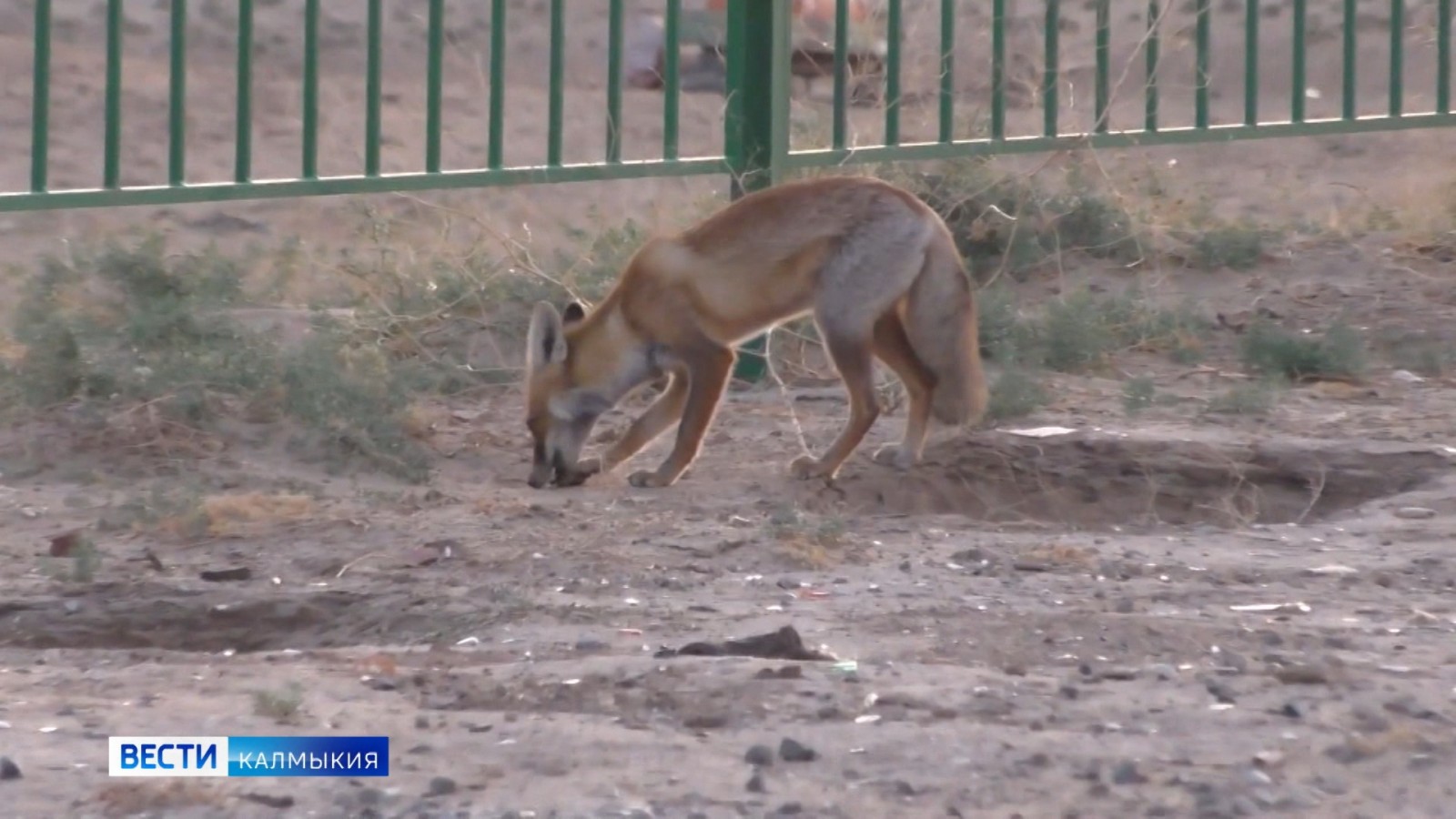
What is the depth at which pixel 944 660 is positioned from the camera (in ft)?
15.9

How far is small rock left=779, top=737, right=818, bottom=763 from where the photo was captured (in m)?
4.01

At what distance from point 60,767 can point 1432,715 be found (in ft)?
9.20

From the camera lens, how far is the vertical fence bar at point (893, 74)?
9.36 m

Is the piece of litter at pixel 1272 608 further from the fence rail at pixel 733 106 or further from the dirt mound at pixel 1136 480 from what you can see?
the fence rail at pixel 733 106

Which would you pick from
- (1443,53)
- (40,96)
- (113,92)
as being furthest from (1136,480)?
(1443,53)

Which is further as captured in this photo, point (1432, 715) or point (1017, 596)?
point (1017, 596)

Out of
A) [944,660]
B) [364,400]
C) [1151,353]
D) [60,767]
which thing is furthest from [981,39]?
[60,767]

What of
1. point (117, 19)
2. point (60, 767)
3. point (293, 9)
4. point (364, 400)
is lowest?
point (60, 767)

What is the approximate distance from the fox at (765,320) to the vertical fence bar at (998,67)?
82.7 inches

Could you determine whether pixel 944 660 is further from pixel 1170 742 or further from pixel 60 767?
pixel 60 767

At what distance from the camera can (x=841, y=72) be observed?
933cm

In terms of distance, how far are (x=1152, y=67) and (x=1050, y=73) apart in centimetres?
71

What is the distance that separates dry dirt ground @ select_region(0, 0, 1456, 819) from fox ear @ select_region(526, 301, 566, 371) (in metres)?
0.45

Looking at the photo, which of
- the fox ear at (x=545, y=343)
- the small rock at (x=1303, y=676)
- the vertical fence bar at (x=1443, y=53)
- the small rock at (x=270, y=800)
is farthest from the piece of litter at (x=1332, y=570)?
the vertical fence bar at (x=1443, y=53)
